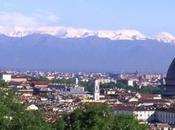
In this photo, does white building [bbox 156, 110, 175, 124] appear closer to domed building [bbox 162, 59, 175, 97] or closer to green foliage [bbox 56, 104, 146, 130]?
domed building [bbox 162, 59, 175, 97]

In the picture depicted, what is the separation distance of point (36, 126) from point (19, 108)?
31.0 ft

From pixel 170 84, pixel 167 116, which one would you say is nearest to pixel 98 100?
pixel 167 116

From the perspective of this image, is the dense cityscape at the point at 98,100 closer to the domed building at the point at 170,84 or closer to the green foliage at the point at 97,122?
the domed building at the point at 170,84

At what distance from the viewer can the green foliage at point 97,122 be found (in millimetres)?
28594

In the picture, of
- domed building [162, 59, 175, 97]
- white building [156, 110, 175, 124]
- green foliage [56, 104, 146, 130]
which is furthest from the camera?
domed building [162, 59, 175, 97]

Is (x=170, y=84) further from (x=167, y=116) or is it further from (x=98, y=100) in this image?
(x=167, y=116)

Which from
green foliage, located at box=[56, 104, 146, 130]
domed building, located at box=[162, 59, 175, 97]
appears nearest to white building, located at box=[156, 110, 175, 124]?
domed building, located at box=[162, 59, 175, 97]

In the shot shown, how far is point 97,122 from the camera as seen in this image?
94.5ft

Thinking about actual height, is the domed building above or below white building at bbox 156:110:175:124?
above

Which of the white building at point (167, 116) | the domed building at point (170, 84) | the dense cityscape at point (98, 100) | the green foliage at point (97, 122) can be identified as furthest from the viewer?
the domed building at point (170, 84)

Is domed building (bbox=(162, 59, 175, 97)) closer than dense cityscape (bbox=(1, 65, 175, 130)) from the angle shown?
No

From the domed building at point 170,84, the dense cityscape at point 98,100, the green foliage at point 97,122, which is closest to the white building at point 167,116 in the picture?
the dense cityscape at point 98,100

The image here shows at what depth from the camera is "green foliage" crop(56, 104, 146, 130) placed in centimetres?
2859

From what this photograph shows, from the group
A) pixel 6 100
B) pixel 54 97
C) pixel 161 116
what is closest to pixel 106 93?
pixel 54 97
